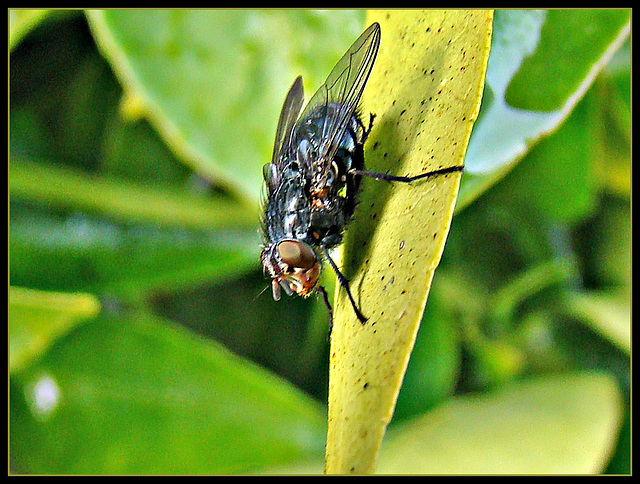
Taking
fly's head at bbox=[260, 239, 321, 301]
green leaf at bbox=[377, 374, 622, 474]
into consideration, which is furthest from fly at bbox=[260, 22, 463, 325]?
green leaf at bbox=[377, 374, 622, 474]

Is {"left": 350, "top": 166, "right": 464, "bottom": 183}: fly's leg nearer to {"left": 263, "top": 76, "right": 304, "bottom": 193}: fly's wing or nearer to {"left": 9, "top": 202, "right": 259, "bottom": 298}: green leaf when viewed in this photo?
{"left": 263, "top": 76, "right": 304, "bottom": 193}: fly's wing

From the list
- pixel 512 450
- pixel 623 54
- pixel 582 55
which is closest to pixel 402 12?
pixel 582 55

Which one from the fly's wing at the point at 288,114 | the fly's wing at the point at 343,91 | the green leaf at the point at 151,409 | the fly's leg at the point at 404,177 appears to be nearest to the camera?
the fly's leg at the point at 404,177

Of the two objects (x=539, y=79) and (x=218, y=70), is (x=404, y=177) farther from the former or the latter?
(x=218, y=70)

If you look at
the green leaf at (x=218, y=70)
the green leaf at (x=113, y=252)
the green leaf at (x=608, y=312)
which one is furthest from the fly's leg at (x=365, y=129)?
the green leaf at (x=608, y=312)

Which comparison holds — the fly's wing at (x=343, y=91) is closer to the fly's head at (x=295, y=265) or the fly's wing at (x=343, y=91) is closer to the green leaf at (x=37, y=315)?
the fly's head at (x=295, y=265)

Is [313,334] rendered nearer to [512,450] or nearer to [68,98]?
[512,450]
